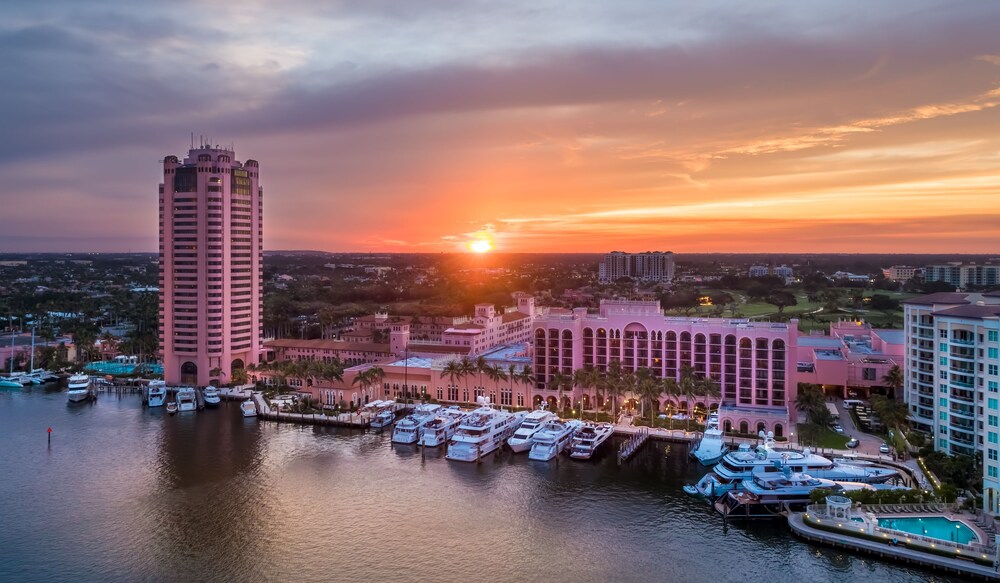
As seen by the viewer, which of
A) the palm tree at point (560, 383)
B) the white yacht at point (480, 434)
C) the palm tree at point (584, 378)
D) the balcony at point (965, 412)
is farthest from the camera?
the palm tree at point (560, 383)

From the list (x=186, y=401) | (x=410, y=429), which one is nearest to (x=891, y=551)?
(x=410, y=429)

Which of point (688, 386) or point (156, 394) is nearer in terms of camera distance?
point (688, 386)

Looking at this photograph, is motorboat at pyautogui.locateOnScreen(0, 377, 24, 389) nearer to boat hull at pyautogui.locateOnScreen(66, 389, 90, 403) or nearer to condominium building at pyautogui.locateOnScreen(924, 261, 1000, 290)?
boat hull at pyautogui.locateOnScreen(66, 389, 90, 403)

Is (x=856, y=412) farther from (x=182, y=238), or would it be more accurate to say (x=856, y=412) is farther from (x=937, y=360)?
(x=182, y=238)

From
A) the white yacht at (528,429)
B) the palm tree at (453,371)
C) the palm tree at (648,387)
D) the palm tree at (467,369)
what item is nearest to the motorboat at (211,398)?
the palm tree at (453,371)

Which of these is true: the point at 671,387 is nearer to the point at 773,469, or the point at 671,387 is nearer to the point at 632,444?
the point at 632,444

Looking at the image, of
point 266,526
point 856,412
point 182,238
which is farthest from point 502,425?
point 182,238

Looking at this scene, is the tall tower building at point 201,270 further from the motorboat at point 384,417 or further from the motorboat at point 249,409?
the motorboat at point 384,417

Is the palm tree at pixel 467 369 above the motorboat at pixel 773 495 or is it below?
above
